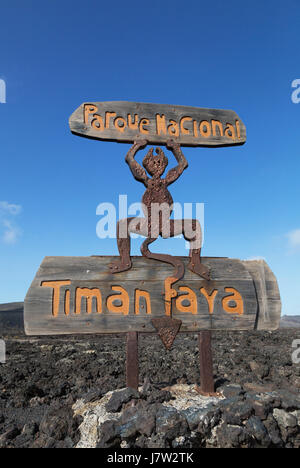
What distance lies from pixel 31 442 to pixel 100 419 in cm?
76

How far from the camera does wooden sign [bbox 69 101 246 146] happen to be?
4.06m

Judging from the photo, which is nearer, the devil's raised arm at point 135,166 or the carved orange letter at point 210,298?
the carved orange letter at point 210,298

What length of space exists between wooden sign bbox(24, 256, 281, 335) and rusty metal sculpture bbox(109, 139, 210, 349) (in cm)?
9

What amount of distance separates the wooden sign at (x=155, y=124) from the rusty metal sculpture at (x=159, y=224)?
18cm

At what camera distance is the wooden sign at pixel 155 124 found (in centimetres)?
406

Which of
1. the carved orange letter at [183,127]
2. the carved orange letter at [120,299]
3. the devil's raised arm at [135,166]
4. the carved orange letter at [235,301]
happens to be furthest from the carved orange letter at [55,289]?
the carved orange letter at [183,127]

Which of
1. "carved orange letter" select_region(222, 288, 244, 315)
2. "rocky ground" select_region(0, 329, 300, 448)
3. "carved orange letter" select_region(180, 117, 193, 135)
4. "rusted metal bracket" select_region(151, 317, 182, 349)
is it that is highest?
"carved orange letter" select_region(180, 117, 193, 135)

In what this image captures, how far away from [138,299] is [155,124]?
2.36 metres

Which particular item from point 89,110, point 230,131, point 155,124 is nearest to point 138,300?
point 155,124

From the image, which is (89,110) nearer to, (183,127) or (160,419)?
(183,127)

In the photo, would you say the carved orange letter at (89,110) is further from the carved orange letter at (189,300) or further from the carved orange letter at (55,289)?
the carved orange letter at (189,300)

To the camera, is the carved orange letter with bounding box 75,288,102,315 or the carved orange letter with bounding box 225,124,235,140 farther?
the carved orange letter with bounding box 225,124,235,140

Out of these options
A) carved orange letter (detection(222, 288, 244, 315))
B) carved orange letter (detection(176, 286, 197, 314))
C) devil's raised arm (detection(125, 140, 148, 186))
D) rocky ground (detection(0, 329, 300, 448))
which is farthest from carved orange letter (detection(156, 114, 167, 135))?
rocky ground (detection(0, 329, 300, 448))

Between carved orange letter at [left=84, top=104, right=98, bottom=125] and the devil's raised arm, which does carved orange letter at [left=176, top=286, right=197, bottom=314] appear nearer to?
the devil's raised arm
